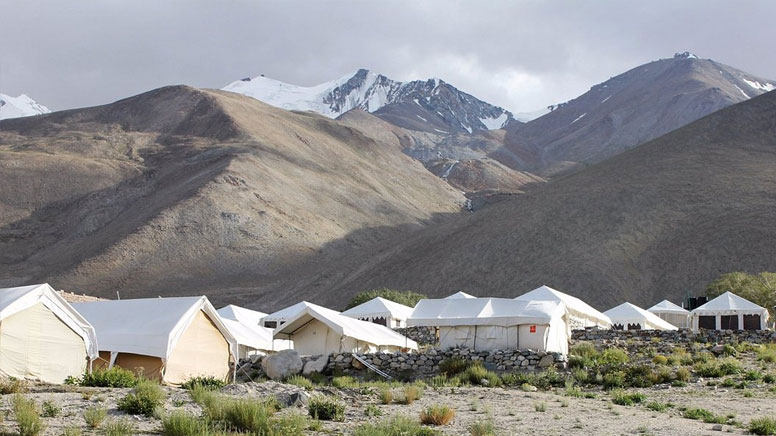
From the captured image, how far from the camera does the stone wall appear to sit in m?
28.9

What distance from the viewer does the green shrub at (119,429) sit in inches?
378

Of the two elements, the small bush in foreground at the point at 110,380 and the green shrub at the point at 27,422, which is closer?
the green shrub at the point at 27,422

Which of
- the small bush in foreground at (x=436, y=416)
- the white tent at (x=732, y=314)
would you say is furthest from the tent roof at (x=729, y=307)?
the small bush in foreground at (x=436, y=416)

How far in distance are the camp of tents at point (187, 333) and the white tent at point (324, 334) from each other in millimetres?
30

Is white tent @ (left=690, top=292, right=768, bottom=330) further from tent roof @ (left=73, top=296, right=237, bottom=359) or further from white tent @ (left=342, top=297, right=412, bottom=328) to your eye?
tent roof @ (left=73, top=296, right=237, bottom=359)

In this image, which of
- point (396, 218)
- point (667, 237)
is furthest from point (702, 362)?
point (396, 218)

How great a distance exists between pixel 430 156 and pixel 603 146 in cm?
3837

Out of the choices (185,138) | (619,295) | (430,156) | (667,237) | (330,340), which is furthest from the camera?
(430,156)

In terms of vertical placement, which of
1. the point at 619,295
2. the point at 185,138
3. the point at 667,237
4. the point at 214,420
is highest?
the point at 185,138

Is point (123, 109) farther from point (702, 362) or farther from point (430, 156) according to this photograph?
point (702, 362)

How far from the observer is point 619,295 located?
61.1 m

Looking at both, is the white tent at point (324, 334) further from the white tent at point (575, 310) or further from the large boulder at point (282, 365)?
the white tent at point (575, 310)

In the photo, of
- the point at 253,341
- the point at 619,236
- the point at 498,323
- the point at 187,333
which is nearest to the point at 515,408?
the point at 187,333

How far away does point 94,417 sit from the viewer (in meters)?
10.6
